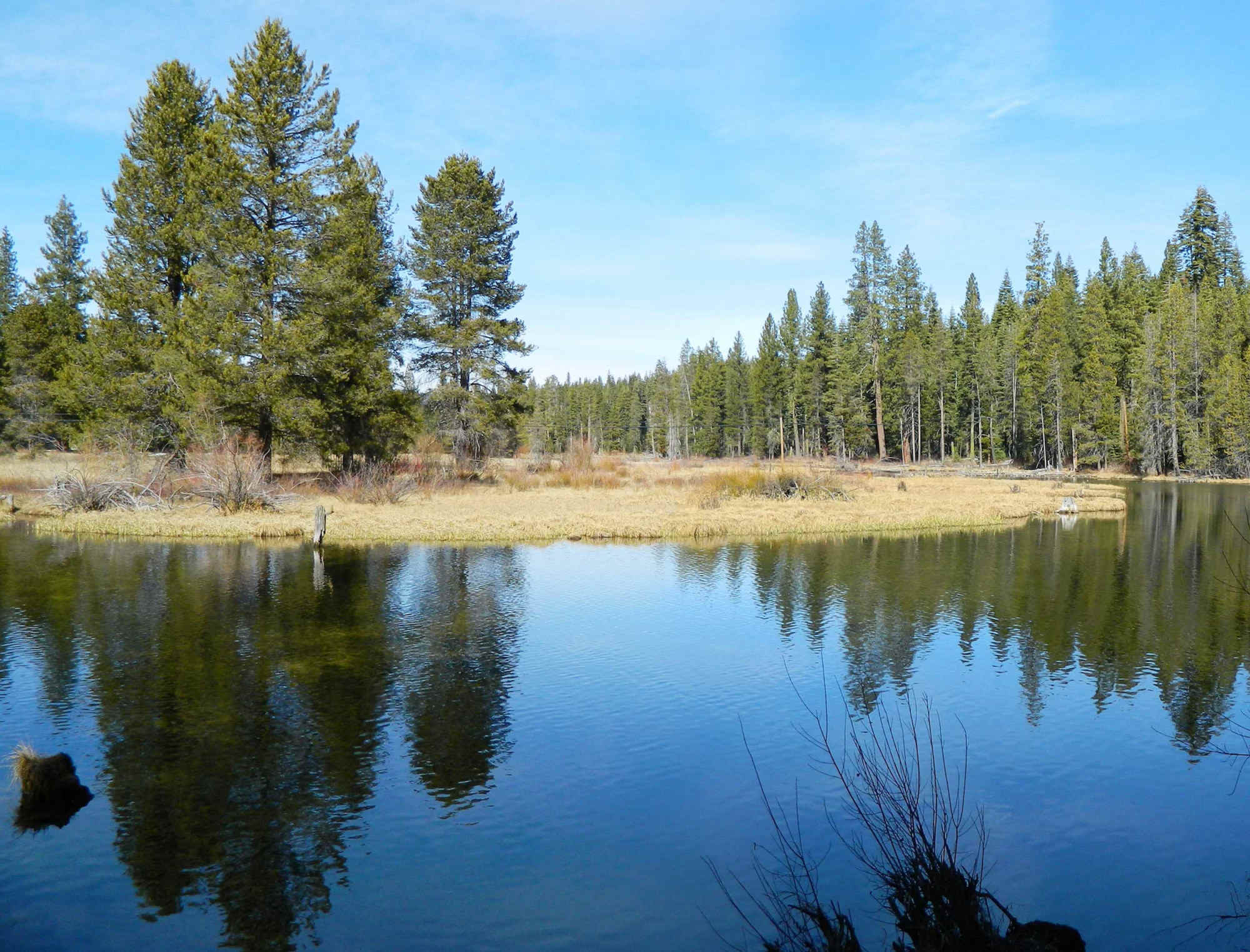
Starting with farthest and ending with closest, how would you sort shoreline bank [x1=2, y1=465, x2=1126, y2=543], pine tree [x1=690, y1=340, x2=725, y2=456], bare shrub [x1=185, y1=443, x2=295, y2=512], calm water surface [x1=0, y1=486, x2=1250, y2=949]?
1. pine tree [x1=690, y1=340, x2=725, y2=456]
2. bare shrub [x1=185, y1=443, x2=295, y2=512]
3. shoreline bank [x1=2, y1=465, x2=1126, y2=543]
4. calm water surface [x1=0, y1=486, x2=1250, y2=949]

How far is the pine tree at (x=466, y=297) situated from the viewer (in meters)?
41.9

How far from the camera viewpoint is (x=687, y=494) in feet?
123

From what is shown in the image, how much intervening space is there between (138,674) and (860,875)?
10.6 m

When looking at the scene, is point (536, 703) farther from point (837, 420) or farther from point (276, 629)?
point (837, 420)

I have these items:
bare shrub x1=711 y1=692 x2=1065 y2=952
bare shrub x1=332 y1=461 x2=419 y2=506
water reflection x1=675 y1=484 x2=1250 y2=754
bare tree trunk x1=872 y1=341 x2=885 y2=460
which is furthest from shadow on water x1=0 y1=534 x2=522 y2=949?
bare tree trunk x1=872 y1=341 x2=885 y2=460

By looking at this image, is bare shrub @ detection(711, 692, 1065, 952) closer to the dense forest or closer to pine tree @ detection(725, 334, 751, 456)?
the dense forest

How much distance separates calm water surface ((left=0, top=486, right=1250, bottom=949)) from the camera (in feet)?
23.1

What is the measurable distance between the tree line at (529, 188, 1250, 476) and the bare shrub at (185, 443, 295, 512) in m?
23.1

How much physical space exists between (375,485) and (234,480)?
17.6 feet

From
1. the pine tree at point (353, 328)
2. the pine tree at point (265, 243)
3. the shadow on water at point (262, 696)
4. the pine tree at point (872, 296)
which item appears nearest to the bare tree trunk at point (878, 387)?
the pine tree at point (872, 296)

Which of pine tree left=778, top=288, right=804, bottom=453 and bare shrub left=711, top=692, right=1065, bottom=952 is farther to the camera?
pine tree left=778, top=288, right=804, bottom=453

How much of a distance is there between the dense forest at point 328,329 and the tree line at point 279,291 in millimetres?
99

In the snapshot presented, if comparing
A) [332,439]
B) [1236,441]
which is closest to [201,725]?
[332,439]

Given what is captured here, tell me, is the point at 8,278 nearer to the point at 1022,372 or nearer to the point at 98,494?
the point at 98,494
